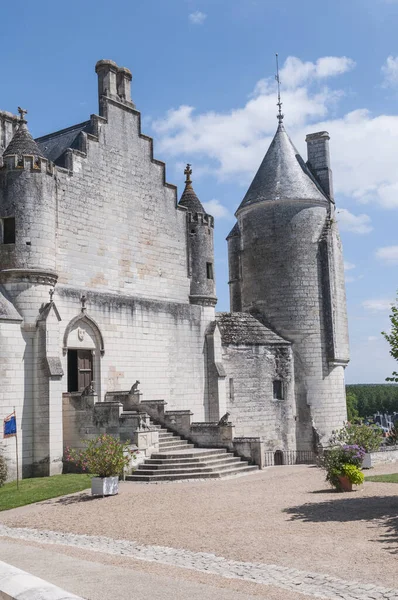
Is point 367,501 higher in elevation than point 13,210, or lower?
lower

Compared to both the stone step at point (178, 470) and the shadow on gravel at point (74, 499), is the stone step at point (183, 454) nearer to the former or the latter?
the stone step at point (178, 470)

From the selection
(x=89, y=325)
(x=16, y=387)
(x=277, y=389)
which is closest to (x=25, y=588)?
(x=16, y=387)

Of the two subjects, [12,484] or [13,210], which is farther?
[13,210]

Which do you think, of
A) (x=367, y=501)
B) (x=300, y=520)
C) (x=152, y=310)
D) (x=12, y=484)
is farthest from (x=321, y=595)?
(x=152, y=310)

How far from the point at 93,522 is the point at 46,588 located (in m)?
8.44

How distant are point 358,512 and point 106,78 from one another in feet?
66.1

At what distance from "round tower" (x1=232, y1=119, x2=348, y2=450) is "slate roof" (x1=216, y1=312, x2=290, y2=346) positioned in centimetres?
70

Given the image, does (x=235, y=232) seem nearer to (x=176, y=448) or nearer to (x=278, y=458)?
(x=278, y=458)

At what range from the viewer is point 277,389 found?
30.2 meters

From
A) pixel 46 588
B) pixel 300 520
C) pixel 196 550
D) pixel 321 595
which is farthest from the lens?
pixel 300 520

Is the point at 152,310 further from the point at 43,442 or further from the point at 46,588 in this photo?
the point at 46,588

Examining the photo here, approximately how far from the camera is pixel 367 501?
46.4ft

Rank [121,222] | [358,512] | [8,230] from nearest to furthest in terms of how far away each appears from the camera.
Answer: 1. [358,512]
2. [8,230]
3. [121,222]

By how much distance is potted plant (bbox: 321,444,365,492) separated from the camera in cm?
1572
